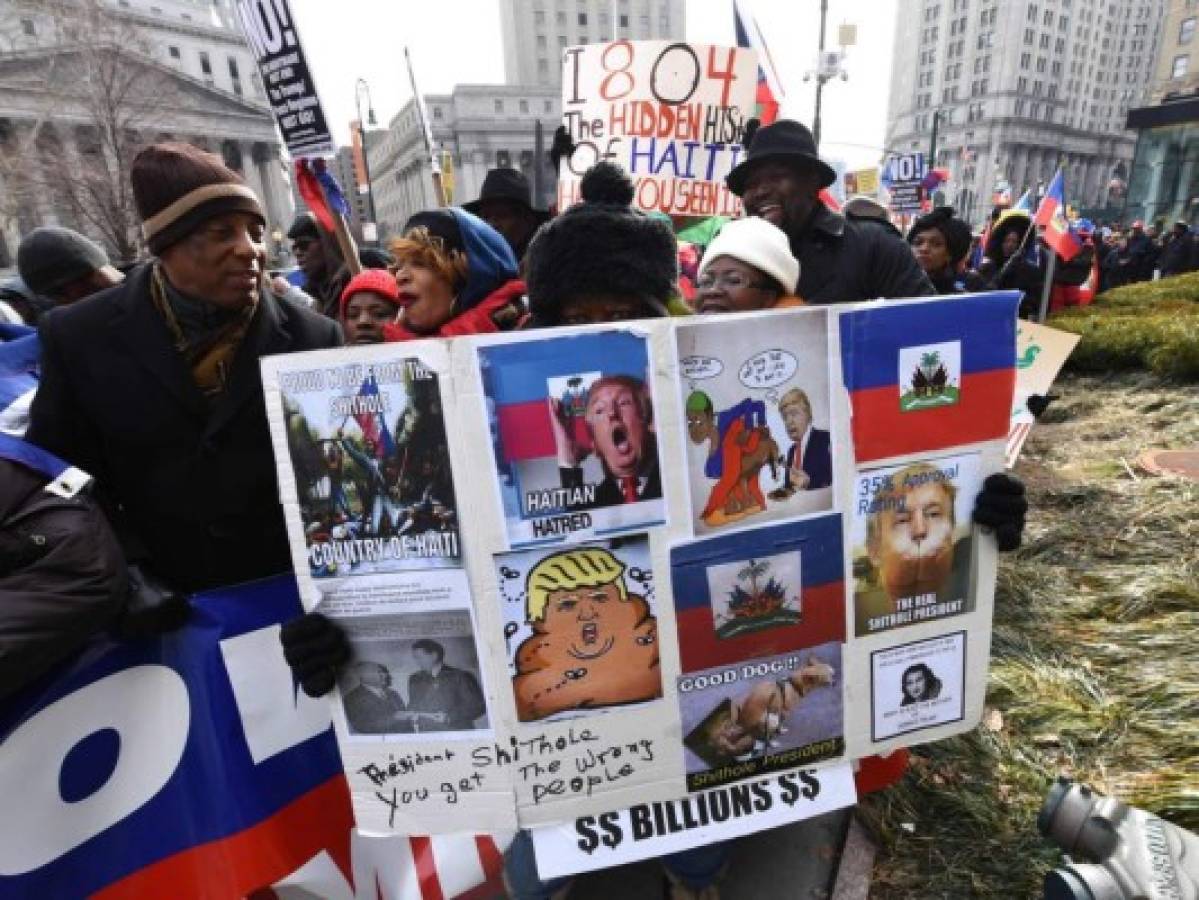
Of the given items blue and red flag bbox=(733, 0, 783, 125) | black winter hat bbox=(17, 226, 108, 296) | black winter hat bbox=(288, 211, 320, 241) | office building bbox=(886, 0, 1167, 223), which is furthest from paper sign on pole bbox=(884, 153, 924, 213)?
office building bbox=(886, 0, 1167, 223)

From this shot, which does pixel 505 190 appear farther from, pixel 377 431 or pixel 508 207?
pixel 377 431

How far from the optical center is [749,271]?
1.87 meters

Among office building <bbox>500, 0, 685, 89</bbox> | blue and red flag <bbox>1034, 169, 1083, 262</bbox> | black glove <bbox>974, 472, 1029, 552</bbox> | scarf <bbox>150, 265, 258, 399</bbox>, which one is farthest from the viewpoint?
office building <bbox>500, 0, 685, 89</bbox>

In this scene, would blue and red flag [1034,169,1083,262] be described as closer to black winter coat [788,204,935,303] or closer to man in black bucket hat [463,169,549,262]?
black winter coat [788,204,935,303]

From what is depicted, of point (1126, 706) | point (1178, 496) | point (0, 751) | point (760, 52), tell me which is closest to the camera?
point (0, 751)

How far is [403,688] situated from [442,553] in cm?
31

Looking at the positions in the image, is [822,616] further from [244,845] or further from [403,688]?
[244,845]

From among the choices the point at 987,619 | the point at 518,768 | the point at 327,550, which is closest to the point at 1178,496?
the point at 987,619

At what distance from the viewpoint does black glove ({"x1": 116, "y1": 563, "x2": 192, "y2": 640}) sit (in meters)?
1.50

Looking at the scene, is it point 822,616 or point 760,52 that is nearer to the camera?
point 822,616

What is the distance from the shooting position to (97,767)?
61.1 inches

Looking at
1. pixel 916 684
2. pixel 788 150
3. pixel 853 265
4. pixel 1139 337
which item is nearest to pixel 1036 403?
pixel 853 265

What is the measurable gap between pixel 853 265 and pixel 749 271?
3.15 feet

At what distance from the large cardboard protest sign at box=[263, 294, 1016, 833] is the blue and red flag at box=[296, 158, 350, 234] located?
2.37 metres
